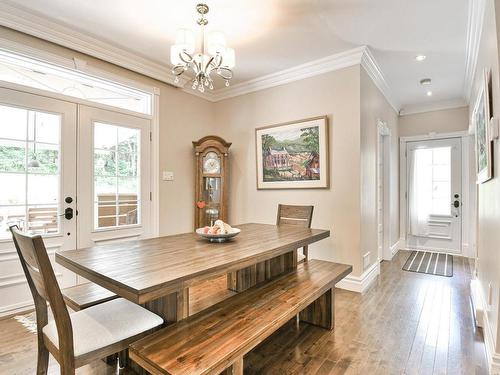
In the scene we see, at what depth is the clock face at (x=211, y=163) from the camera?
4.08 metres

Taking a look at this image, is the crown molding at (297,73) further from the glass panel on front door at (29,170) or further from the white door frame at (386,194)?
the glass panel on front door at (29,170)

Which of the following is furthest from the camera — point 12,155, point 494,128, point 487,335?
point 12,155

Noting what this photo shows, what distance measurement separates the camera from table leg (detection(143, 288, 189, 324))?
149cm

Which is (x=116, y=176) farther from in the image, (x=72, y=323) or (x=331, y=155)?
(x=331, y=155)

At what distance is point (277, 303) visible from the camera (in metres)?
1.71

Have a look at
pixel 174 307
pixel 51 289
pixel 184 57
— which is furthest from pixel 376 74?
pixel 51 289

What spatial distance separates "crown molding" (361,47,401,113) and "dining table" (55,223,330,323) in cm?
233

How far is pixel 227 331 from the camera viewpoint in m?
1.37

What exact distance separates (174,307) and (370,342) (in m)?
1.57

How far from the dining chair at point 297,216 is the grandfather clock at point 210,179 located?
44.8 inches

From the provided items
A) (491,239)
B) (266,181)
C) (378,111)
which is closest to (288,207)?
(266,181)

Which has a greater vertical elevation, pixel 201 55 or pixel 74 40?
pixel 74 40

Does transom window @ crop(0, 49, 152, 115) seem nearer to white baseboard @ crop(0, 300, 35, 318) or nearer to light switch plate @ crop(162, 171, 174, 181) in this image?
light switch plate @ crop(162, 171, 174, 181)

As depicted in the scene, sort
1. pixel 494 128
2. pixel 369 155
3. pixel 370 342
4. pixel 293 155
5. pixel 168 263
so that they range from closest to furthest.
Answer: pixel 168 263 → pixel 494 128 → pixel 370 342 → pixel 369 155 → pixel 293 155
